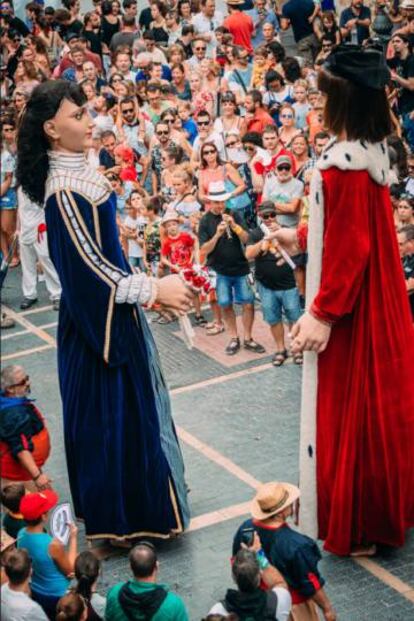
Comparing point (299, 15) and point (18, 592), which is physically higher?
point (299, 15)

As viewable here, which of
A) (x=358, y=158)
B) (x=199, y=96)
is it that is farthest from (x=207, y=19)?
(x=358, y=158)

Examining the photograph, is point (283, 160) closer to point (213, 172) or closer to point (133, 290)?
point (213, 172)

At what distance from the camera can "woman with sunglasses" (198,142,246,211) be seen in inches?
530

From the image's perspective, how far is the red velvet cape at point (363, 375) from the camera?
23.2 ft

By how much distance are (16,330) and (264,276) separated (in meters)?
3.12

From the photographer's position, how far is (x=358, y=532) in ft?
25.0

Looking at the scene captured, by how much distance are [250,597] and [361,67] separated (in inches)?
118

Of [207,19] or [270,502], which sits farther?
[207,19]

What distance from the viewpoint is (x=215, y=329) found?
1238cm

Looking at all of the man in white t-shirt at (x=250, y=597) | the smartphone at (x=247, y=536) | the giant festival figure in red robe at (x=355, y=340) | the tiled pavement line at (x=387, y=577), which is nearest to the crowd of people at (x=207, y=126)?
the giant festival figure in red robe at (x=355, y=340)

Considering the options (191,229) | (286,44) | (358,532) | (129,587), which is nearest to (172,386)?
(191,229)

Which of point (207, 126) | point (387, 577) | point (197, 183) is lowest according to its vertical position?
point (387, 577)

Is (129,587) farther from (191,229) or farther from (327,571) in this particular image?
(191,229)

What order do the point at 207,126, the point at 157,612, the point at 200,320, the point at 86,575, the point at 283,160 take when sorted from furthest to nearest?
the point at 207,126 < the point at 200,320 < the point at 283,160 < the point at 86,575 < the point at 157,612
